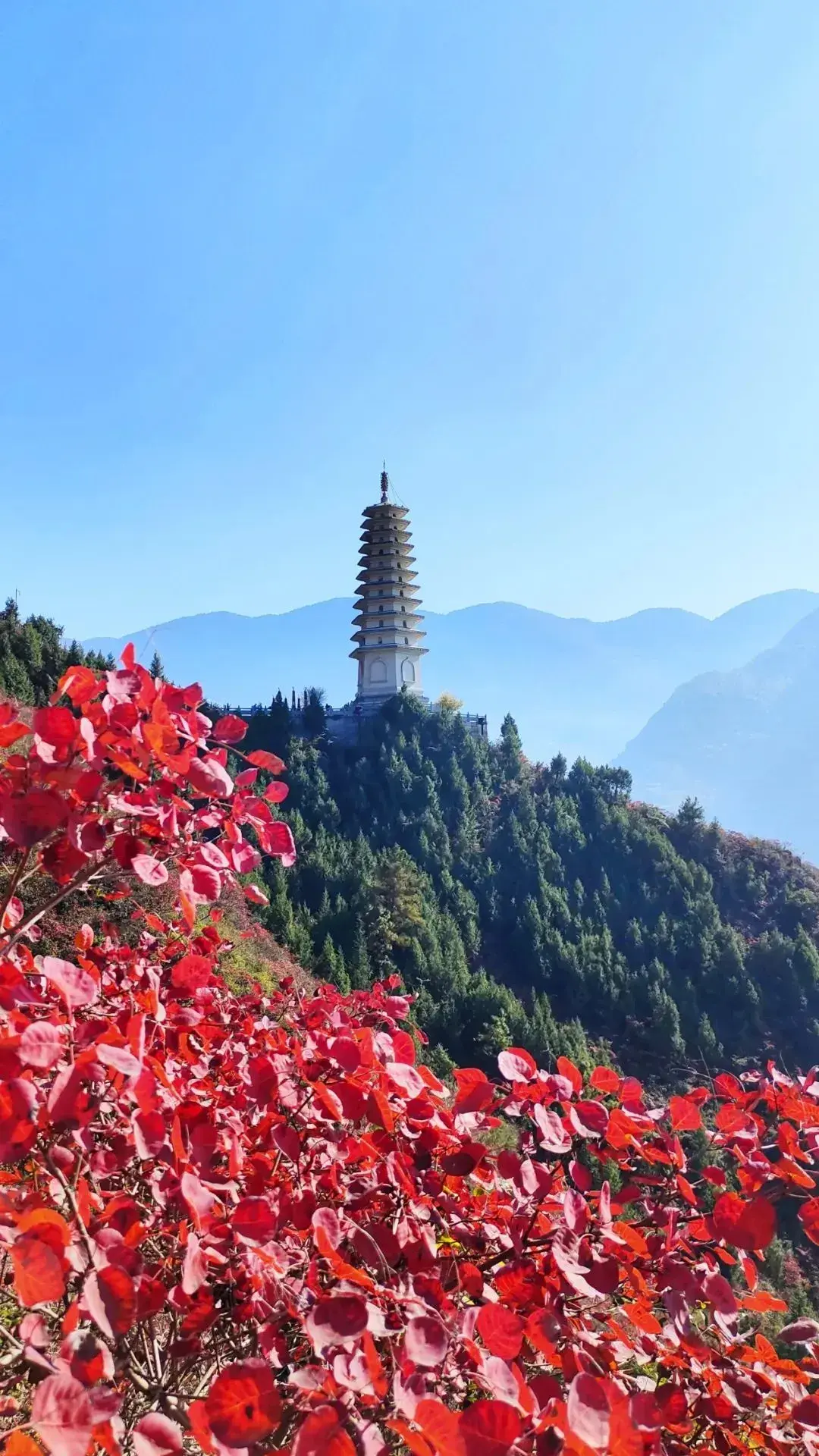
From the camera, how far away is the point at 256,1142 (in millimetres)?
1638

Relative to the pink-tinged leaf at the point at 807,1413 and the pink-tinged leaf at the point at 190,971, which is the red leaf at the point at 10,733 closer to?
the pink-tinged leaf at the point at 190,971

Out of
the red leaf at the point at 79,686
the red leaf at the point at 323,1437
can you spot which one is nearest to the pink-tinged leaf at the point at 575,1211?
the red leaf at the point at 323,1437

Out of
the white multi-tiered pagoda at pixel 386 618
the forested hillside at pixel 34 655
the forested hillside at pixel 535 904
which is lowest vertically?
the forested hillside at pixel 535 904

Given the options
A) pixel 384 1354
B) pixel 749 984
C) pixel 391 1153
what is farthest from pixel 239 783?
pixel 749 984

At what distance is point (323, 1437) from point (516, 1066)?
2.48 ft

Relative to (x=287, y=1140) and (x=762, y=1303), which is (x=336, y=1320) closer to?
(x=287, y=1140)

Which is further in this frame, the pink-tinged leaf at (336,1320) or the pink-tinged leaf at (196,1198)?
the pink-tinged leaf at (196,1198)

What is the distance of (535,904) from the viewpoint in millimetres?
20734

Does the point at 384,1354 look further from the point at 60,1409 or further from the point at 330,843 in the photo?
the point at 330,843

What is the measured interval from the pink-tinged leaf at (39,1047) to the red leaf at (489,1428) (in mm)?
653

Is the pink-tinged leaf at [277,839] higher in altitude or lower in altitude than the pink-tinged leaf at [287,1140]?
higher

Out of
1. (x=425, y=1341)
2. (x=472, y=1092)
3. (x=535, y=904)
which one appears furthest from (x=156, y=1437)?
(x=535, y=904)

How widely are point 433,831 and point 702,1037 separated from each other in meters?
9.17

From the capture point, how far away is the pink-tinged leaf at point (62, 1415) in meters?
0.76
